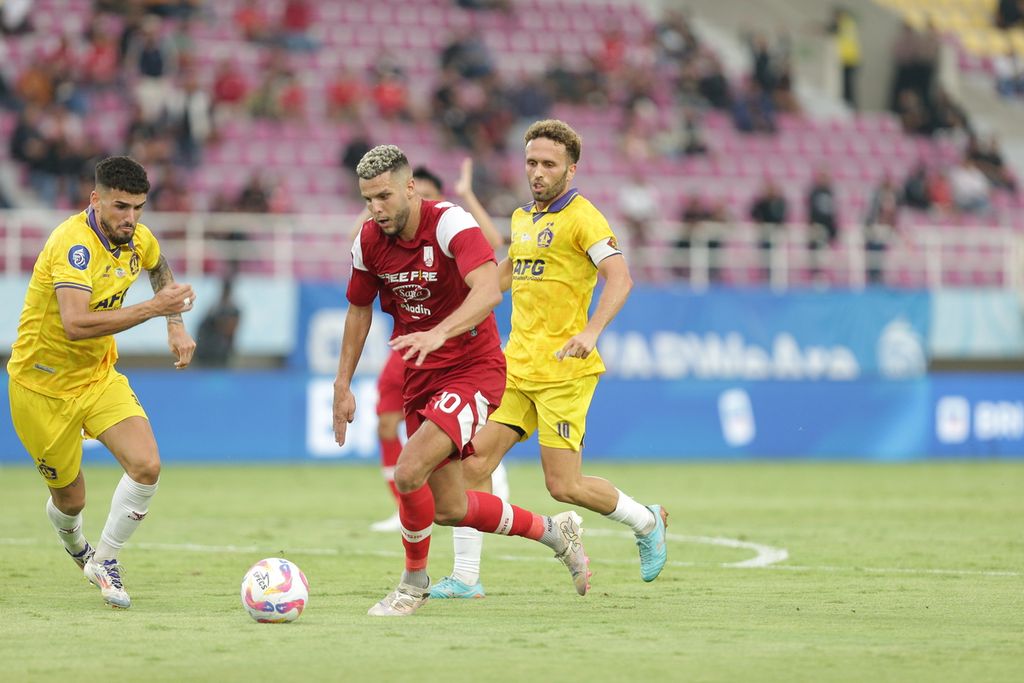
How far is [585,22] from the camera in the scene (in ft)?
104

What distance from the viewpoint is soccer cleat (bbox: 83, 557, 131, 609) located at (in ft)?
28.2

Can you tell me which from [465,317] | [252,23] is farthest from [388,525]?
[252,23]

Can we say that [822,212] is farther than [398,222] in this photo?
Yes

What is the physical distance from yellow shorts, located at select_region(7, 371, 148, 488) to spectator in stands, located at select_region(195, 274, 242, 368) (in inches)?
461

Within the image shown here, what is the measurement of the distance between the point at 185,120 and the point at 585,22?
995 cm

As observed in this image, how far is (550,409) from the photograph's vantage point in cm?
933

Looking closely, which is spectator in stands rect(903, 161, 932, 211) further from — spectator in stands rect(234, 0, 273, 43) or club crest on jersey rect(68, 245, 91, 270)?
club crest on jersey rect(68, 245, 91, 270)

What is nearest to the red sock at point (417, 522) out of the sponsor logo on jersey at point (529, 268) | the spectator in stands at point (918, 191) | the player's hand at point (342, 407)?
the player's hand at point (342, 407)

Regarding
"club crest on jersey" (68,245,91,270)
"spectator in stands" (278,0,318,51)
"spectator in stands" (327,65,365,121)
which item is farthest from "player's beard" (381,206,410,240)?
"spectator in stands" (278,0,318,51)

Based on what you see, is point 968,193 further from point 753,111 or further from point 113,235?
point 113,235

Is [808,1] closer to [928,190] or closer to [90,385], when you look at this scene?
[928,190]

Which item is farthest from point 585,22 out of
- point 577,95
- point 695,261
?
point 695,261

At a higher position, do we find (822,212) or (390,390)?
(822,212)

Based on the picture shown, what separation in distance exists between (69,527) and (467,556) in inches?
88.7
